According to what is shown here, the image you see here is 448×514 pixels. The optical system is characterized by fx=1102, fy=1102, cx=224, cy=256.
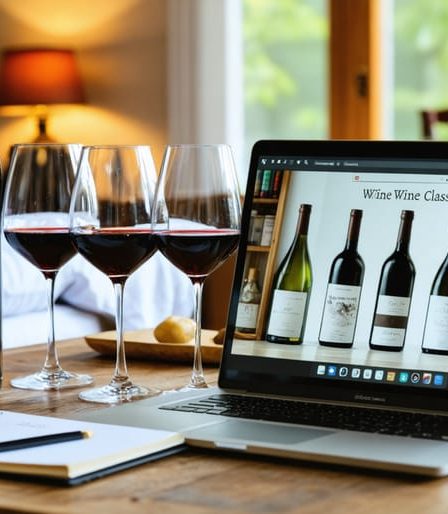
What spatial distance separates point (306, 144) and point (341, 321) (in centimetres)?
20

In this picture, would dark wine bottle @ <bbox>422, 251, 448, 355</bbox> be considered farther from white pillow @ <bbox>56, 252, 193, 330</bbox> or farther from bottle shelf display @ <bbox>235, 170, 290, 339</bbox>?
white pillow @ <bbox>56, 252, 193, 330</bbox>

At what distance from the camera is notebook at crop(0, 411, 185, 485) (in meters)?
0.81

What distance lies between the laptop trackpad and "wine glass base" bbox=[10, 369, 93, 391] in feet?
1.01

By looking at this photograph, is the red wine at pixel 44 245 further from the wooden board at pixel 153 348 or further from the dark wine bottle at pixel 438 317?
the dark wine bottle at pixel 438 317

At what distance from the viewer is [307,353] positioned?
1099 mm

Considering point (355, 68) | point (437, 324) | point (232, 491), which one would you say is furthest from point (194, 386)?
point (355, 68)

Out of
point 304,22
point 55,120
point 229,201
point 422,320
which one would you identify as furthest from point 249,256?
point 55,120

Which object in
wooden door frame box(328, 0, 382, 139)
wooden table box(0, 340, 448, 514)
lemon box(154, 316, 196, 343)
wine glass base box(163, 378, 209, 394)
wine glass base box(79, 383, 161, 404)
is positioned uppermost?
wooden door frame box(328, 0, 382, 139)

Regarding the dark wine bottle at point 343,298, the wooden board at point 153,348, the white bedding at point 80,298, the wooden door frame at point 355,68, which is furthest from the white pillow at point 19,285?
the wooden door frame at point 355,68

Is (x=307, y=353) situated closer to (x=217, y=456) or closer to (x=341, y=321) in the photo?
(x=341, y=321)

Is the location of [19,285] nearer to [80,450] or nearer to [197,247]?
[197,247]

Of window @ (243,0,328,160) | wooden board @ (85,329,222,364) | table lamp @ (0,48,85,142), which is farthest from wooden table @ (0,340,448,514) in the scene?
table lamp @ (0,48,85,142)

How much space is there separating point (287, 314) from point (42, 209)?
297 mm

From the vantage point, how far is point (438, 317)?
3.44 feet
